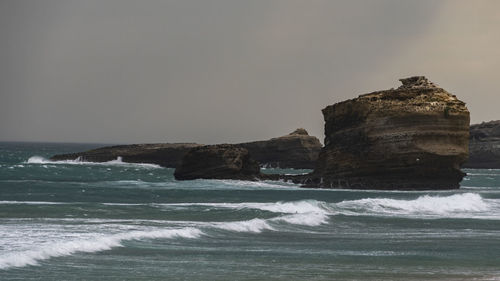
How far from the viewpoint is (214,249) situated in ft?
96.3

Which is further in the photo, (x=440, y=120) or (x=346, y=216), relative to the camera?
(x=440, y=120)

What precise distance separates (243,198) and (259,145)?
73306mm

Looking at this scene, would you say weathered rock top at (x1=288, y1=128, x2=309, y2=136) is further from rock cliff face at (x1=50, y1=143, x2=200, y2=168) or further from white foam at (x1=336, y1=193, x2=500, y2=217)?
white foam at (x1=336, y1=193, x2=500, y2=217)

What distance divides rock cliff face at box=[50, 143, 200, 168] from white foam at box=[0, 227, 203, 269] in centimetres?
10562

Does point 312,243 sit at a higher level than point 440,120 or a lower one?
lower

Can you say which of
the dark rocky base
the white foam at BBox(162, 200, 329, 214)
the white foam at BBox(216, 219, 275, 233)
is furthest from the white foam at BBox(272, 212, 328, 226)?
the dark rocky base

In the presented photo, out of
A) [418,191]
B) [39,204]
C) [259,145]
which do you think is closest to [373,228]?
[39,204]

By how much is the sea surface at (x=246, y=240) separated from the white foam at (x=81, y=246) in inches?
1.5

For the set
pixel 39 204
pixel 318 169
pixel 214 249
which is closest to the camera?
pixel 214 249

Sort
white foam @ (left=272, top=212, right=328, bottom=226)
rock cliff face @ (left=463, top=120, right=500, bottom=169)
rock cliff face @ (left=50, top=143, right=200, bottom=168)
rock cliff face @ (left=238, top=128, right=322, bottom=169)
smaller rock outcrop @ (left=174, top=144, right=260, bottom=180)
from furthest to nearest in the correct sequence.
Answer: rock cliff face @ (left=463, top=120, right=500, bottom=169), rock cliff face @ (left=50, top=143, right=200, bottom=168), rock cliff face @ (left=238, top=128, right=322, bottom=169), smaller rock outcrop @ (left=174, top=144, right=260, bottom=180), white foam @ (left=272, top=212, right=328, bottom=226)

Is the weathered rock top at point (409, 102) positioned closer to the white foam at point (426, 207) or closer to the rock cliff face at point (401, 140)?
the rock cliff face at point (401, 140)

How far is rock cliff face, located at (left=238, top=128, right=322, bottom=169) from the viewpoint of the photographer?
127 m

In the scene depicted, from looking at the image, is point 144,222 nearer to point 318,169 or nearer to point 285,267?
point 285,267

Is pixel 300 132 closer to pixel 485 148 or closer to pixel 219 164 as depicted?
pixel 485 148
